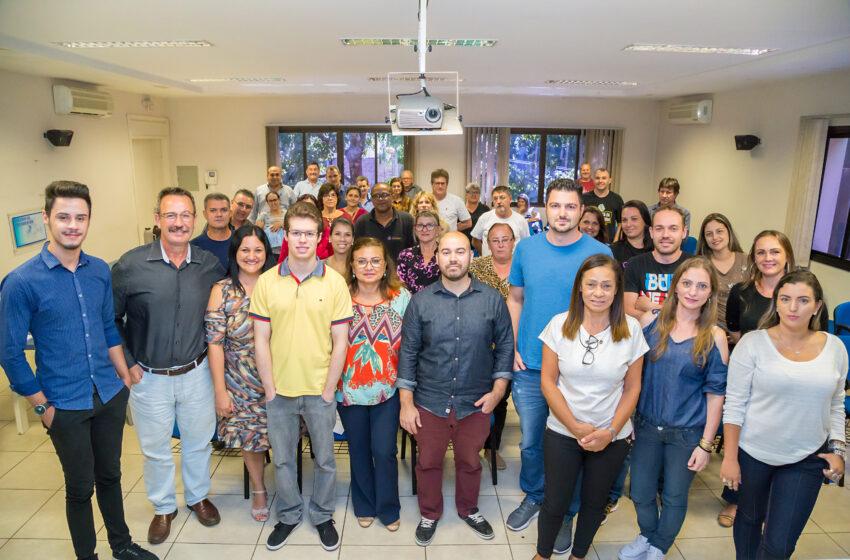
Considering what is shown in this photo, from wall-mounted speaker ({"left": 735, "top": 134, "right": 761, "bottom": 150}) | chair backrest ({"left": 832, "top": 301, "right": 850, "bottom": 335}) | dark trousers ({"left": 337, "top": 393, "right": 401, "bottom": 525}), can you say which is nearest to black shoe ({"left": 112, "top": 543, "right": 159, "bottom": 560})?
dark trousers ({"left": 337, "top": 393, "right": 401, "bottom": 525})

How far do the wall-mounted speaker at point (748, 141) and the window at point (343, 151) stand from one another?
525 cm

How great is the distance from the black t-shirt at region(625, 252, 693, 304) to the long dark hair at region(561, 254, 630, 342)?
78 cm

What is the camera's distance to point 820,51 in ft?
15.2

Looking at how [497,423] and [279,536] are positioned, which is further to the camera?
[497,423]

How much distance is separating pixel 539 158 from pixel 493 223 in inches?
213

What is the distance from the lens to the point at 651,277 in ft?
10.2

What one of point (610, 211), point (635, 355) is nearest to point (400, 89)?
point (610, 211)

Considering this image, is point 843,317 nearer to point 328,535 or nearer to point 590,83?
point 328,535

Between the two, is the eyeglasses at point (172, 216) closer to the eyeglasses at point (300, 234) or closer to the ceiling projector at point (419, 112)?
the eyeglasses at point (300, 234)

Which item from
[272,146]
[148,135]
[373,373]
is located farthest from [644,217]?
[148,135]

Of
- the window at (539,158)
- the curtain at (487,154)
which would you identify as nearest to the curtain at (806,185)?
the window at (539,158)

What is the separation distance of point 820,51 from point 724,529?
3.99 metres

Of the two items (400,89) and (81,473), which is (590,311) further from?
(400,89)

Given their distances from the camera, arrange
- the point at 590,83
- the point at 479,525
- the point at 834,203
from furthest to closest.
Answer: the point at 590,83 → the point at 834,203 → the point at 479,525
